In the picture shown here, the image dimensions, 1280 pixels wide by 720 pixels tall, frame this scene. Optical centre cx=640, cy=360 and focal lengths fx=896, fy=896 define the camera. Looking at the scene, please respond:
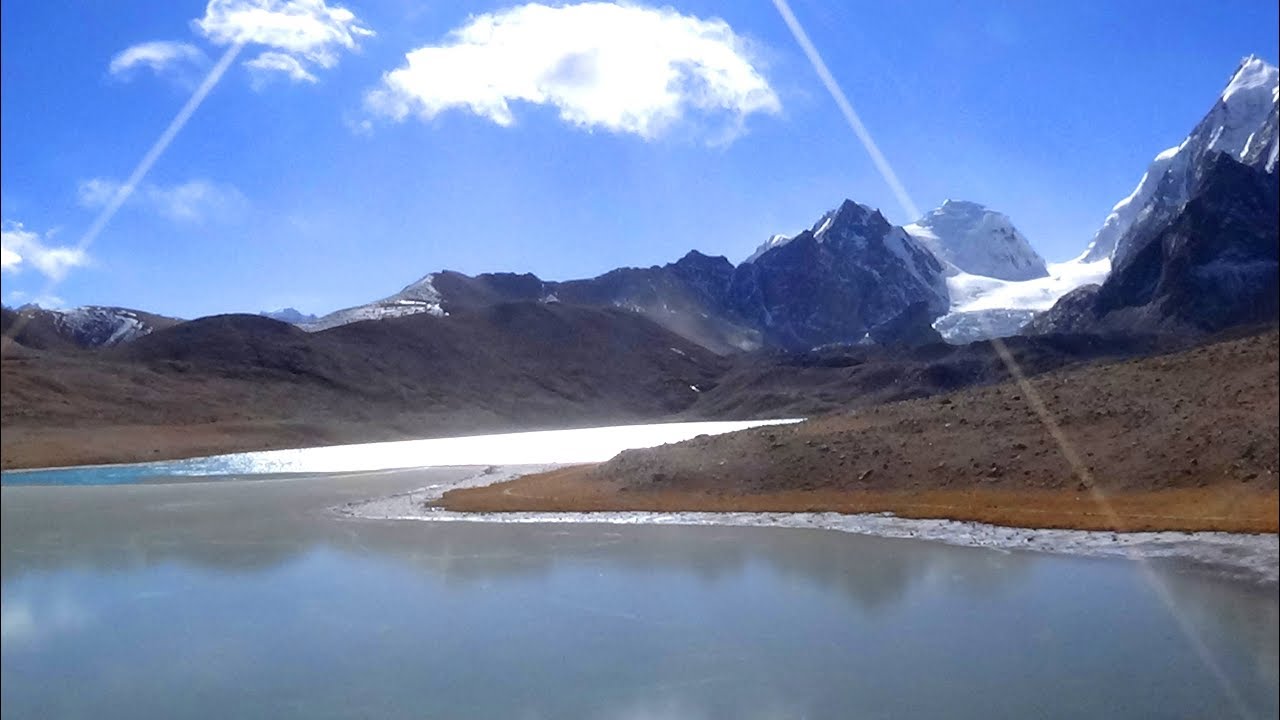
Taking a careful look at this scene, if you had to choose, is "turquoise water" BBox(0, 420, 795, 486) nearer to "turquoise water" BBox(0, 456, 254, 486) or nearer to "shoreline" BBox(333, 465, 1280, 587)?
"turquoise water" BBox(0, 456, 254, 486)

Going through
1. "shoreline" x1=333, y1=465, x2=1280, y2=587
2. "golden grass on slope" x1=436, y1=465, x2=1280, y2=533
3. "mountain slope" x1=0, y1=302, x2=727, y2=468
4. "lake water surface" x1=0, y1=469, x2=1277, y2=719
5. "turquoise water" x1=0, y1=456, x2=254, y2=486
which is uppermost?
"mountain slope" x1=0, y1=302, x2=727, y2=468

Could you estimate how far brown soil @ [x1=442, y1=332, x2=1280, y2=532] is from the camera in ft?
98.5

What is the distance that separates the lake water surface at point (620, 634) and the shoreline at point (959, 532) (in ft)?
3.61

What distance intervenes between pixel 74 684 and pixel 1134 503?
31551mm

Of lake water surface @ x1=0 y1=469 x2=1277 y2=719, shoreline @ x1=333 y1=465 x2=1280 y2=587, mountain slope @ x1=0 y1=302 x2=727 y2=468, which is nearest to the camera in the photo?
lake water surface @ x1=0 y1=469 x2=1277 y2=719

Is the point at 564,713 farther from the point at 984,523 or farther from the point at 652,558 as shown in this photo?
the point at 984,523

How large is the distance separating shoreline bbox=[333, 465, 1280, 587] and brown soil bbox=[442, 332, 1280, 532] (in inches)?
38.5

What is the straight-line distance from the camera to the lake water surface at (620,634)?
1498 centimetres

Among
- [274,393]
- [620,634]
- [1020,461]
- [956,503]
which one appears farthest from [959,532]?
[274,393]

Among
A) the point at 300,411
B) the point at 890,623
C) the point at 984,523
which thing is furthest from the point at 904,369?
the point at 890,623

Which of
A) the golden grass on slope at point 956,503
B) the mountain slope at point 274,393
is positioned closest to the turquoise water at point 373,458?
Result: the mountain slope at point 274,393

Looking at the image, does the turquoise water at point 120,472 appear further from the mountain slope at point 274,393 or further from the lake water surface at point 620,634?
the mountain slope at point 274,393

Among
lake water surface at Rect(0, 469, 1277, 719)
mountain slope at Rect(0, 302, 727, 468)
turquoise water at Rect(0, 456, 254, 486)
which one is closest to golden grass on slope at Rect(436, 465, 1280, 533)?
lake water surface at Rect(0, 469, 1277, 719)

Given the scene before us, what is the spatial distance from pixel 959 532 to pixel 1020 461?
32.6 ft
